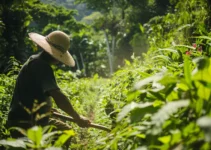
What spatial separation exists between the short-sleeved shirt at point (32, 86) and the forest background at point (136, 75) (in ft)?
1.98

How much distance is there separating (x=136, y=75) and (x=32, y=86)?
1.81m

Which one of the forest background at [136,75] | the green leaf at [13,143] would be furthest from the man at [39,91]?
the green leaf at [13,143]

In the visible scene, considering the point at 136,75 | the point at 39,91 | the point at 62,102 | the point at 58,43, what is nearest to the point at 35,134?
the point at 62,102

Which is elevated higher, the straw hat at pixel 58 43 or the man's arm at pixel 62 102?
the straw hat at pixel 58 43

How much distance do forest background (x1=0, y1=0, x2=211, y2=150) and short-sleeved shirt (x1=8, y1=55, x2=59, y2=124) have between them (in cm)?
60

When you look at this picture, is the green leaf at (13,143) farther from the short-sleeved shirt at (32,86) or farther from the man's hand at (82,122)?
the man's hand at (82,122)

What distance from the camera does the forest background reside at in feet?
4.99

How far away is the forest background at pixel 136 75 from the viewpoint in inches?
59.9

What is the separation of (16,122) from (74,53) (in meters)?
34.2

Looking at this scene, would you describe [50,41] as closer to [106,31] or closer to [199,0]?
[199,0]

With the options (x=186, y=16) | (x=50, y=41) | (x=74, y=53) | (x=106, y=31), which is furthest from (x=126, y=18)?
(x=50, y=41)

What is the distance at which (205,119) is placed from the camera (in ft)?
3.85

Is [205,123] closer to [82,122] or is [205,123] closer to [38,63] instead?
[82,122]

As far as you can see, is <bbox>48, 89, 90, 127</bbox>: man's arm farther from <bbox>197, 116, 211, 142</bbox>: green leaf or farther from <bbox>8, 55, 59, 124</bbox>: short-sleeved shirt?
<bbox>197, 116, 211, 142</bbox>: green leaf
